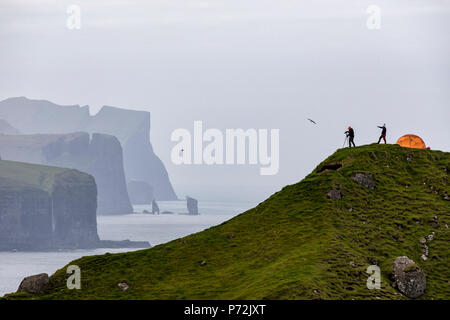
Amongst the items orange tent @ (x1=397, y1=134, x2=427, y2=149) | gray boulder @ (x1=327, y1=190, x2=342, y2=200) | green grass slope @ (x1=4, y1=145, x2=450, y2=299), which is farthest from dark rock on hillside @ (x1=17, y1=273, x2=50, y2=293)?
orange tent @ (x1=397, y1=134, x2=427, y2=149)

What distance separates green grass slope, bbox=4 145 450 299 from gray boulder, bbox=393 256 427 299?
45.7 inches

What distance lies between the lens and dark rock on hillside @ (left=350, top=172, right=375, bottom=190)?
112 metres

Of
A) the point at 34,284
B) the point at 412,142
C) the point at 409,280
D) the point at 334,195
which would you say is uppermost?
the point at 412,142

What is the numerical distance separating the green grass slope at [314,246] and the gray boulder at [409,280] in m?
1.16

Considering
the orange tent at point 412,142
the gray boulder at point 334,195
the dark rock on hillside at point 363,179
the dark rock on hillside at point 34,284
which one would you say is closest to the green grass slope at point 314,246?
the gray boulder at point 334,195

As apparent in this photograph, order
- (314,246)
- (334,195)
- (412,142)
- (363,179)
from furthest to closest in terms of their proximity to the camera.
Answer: (412,142), (363,179), (334,195), (314,246)

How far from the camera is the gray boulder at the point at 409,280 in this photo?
90562 mm

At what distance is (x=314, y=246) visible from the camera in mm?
95250

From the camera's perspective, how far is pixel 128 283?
325ft

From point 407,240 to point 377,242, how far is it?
15.1 ft

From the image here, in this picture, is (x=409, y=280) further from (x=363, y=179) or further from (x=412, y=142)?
(x=412, y=142)

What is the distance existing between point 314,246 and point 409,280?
11761mm

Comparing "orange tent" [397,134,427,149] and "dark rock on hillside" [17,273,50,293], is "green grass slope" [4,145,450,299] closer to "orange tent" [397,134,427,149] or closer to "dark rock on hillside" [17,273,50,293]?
"dark rock on hillside" [17,273,50,293]

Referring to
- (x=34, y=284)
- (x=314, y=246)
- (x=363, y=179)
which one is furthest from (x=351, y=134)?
(x=34, y=284)
